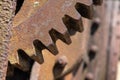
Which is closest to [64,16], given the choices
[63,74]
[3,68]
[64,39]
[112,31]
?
[64,39]

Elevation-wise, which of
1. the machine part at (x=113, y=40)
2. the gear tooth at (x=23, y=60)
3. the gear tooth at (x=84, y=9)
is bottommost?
the machine part at (x=113, y=40)

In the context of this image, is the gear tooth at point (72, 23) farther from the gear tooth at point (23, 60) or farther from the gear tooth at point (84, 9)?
the gear tooth at point (23, 60)

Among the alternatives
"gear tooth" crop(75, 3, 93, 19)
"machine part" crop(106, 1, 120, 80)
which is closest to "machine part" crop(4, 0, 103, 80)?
"gear tooth" crop(75, 3, 93, 19)

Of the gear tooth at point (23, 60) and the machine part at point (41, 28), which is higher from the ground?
the machine part at point (41, 28)

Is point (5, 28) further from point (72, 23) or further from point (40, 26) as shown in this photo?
point (72, 23)

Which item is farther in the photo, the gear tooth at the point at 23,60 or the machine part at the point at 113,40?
the machine part at the point at 113,40

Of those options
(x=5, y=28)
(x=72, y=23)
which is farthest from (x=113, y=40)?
(x=5, y=28)

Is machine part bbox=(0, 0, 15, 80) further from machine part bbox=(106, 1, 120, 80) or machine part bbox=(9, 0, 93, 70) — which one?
machine part bbox=(106, 1, 120, 80)

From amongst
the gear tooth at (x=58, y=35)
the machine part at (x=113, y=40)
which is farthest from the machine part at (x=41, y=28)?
the machine part at (x=113, y=40)

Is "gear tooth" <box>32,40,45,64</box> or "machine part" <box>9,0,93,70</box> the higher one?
"machine part" <box>9,0,93,70</box>

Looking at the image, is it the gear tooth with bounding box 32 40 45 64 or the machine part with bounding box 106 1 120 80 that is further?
the machine part with bounding box 106 1 120 80
